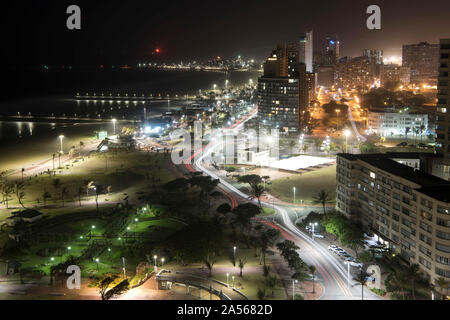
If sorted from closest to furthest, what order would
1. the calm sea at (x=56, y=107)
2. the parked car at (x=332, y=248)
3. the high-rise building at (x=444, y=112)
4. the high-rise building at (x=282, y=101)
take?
the parked car at (x=332, y=248) → the high-rise building at (x=444, y=112) → the high-rise building at (x=282, y=101) → the calm sea at (x=56, y=107)

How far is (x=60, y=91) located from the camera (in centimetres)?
6178

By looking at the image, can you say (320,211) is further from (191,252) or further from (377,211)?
(191,252)

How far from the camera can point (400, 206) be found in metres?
9.43

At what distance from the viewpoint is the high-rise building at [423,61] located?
175ft

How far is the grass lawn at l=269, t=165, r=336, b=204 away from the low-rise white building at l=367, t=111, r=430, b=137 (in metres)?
9.34

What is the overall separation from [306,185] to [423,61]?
45099mm

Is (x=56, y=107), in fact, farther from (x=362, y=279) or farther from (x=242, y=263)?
(x=362, y=279)

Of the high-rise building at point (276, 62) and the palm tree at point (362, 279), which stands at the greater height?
the high-rise building at point (276, 62)

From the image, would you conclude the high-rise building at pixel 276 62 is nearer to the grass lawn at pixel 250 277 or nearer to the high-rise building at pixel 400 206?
the high-rise building at pixel 400 206

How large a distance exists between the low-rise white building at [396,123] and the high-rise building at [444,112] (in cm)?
1094

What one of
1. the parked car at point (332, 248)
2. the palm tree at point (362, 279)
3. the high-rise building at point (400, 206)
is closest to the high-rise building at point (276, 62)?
the high-rise building at point (400, 206)

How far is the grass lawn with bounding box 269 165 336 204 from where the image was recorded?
14.1 m

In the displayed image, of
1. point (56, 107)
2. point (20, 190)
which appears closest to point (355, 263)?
point (20, 190)
